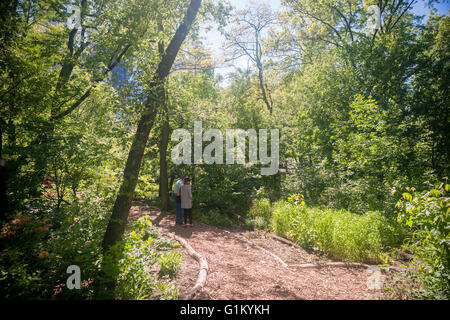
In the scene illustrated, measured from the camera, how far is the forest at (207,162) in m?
3.38

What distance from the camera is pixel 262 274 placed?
15.4 ft

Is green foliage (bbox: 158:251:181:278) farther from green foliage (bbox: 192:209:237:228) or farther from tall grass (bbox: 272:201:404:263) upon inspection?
green foliage (bbox: 192:209:237:228)

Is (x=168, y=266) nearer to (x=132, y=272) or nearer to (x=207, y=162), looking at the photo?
(x=132, y=272)

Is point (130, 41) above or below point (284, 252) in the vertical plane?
above

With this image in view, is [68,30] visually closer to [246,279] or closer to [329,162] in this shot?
[246,279]

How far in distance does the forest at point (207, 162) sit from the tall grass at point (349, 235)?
0.13 feet

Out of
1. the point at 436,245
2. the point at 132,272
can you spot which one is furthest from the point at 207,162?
the point at 436,245

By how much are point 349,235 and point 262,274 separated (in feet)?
8.82

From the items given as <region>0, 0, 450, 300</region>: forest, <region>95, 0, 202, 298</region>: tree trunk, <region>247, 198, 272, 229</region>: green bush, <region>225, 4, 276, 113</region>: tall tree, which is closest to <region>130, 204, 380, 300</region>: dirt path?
<region>0, 0, 450, 300</region>: forest

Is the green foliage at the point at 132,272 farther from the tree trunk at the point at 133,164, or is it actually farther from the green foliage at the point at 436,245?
the green foliage at the point at 436,245

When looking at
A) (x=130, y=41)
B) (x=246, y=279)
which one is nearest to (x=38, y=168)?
(x=130, y=41)

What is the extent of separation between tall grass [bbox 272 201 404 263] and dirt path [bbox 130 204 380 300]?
Result: 40 centimetres

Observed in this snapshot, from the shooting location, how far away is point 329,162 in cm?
1123
